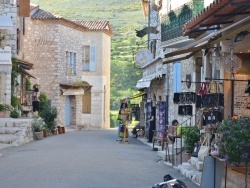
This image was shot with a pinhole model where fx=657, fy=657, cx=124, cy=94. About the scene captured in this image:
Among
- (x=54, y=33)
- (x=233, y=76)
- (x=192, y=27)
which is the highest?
(x=54, y=33)

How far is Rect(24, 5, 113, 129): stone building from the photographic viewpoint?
156ft

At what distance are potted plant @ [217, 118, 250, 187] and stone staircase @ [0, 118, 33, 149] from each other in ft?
51.7

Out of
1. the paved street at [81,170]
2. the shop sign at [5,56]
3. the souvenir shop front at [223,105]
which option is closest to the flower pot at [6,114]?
the shop sign at [5,56]

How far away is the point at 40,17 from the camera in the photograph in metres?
47.3

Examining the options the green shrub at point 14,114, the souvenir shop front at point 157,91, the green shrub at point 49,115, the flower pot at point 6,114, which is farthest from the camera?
the green shrub at point 49,115

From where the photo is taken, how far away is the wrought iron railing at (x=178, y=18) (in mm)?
23397

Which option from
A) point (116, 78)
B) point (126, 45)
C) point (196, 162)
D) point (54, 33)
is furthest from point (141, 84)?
point (126, 45)

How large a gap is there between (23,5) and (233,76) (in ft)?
81.8

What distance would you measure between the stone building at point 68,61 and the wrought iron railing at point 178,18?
18.7 meters

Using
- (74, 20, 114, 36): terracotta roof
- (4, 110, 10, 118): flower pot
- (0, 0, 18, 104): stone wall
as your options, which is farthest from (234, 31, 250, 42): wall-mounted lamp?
(74, 20, 114, 36): terracotta roof

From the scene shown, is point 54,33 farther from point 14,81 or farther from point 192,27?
point 192,27

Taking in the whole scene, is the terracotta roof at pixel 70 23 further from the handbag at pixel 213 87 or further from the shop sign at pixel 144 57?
the handbag at pixel 213 87

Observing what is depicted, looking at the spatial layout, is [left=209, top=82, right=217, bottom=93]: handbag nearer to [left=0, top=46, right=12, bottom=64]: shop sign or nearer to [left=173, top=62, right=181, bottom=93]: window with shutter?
[left=173, top=62, right=181, bottom=93]: window with shutter

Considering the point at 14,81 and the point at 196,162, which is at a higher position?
the point at 14,81
